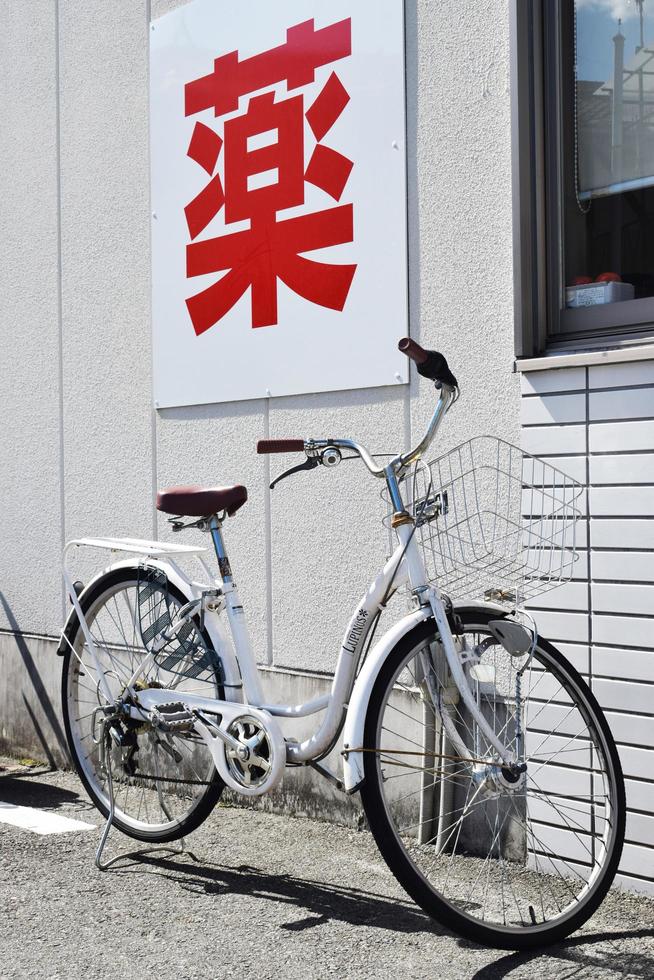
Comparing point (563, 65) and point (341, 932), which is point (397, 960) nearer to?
point (341, 932)

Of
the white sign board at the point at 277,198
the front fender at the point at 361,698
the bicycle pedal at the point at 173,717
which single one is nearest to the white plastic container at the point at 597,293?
the white sign board at the point at 277,198

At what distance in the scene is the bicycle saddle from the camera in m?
3.55

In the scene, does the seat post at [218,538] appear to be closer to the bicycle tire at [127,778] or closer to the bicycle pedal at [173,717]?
the bicycle tire at [127,778]

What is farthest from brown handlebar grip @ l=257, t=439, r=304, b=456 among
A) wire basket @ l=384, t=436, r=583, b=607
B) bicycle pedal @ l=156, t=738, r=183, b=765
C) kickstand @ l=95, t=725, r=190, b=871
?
kickstand @ l=95, t=725, r=190, b=871

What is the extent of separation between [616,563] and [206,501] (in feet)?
3.93

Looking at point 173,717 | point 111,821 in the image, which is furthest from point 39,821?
point 173,717

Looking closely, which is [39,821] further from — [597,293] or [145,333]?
[597,293]

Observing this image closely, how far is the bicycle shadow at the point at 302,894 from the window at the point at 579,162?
1.64 metres

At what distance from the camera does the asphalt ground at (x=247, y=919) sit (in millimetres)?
2924

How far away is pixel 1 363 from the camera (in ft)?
19.4

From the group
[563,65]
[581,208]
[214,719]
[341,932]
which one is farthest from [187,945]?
[563,65]

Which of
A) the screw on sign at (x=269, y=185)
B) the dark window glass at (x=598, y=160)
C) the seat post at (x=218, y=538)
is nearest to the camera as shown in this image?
the dark window glass at (x=598, y=160)

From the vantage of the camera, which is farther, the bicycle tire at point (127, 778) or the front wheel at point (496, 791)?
the bicycle tire at point (127, 778)

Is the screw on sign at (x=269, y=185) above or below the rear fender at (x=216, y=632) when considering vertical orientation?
above
